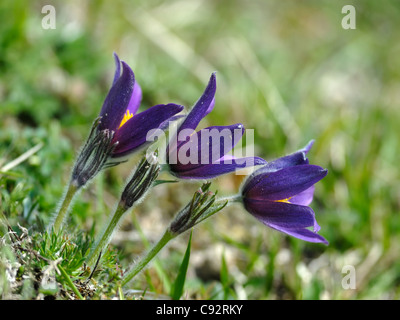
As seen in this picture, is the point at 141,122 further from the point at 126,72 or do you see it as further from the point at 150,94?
the point at 150,94

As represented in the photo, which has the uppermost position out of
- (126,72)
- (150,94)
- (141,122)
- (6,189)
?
(150,94)

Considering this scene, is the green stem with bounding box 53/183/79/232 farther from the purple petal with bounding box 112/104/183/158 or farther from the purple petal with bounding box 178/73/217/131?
the purple petal with bounding box 178/73/217/131

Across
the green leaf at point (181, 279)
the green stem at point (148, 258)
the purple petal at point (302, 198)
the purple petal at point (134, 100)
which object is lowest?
the green leaf at point (181, 279)

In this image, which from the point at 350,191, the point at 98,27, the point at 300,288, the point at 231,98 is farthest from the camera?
the point at 98,27

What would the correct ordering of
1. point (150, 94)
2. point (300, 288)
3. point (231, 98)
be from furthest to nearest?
point (231, 98), point (150, 94), point (300, 288)
